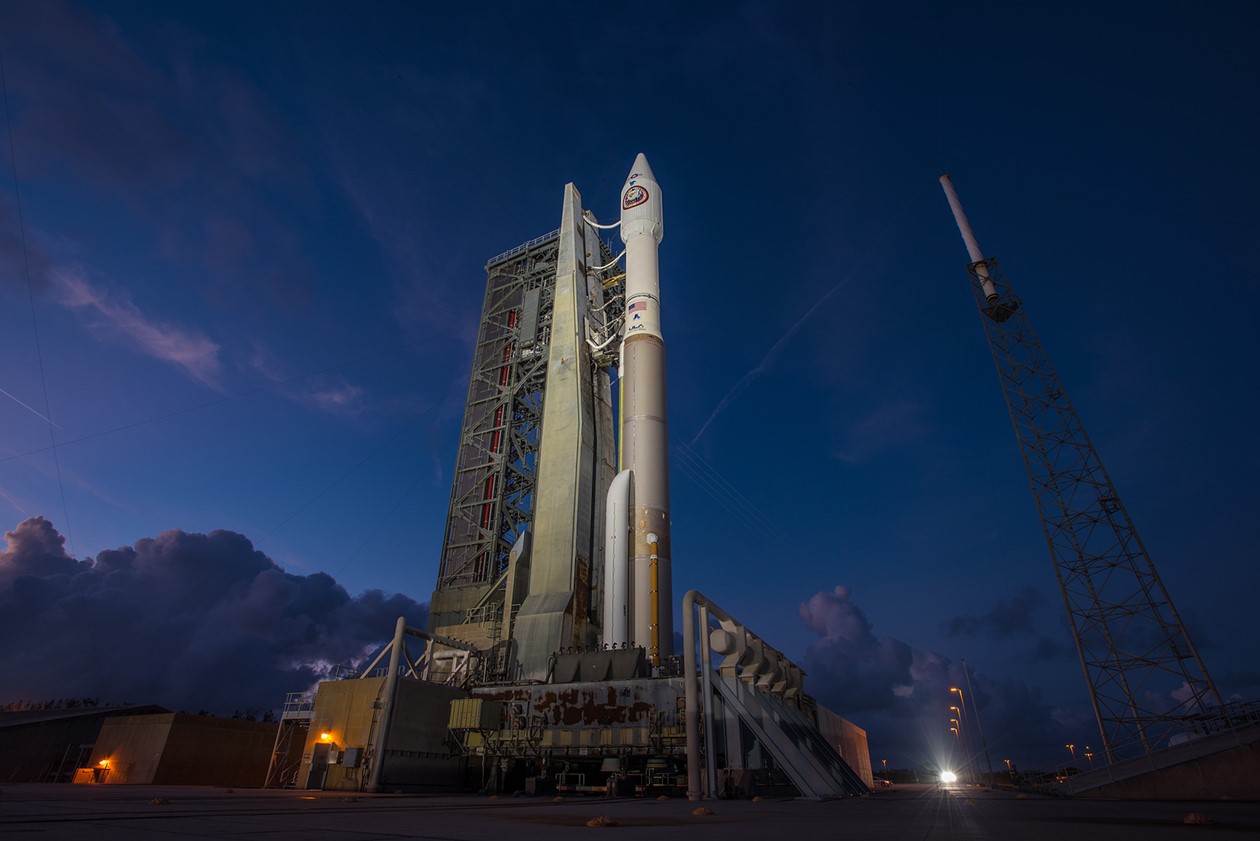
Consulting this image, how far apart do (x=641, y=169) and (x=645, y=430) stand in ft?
61.2

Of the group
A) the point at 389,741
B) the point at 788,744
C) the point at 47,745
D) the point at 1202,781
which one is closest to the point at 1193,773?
the point at 1202,781

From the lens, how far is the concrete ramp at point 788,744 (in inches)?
748

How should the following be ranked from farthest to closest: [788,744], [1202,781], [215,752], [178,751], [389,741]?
[215,752] < [178,751] < [389,741] < [1202,781] < [788,744]

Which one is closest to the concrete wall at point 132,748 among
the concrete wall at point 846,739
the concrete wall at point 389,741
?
the concrete wall at point 389,741

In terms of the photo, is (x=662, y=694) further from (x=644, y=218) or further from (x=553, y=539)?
(x=644, y=218)

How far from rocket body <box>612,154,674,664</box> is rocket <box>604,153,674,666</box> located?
0.04 meters

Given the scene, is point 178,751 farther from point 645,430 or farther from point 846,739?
point 846,739

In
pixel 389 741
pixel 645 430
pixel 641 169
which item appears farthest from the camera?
pixel 641 169

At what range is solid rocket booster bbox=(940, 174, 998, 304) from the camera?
42.6 m

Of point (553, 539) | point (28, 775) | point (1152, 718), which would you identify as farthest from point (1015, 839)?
point (28, 775)

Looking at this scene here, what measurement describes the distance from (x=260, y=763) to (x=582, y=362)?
27651 millimetres

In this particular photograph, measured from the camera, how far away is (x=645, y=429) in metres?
31.4

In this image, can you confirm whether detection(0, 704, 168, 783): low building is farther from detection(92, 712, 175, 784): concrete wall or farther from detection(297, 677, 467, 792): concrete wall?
detection(297, 677, 467, 792): concrete wall

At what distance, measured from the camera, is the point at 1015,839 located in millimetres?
6676
